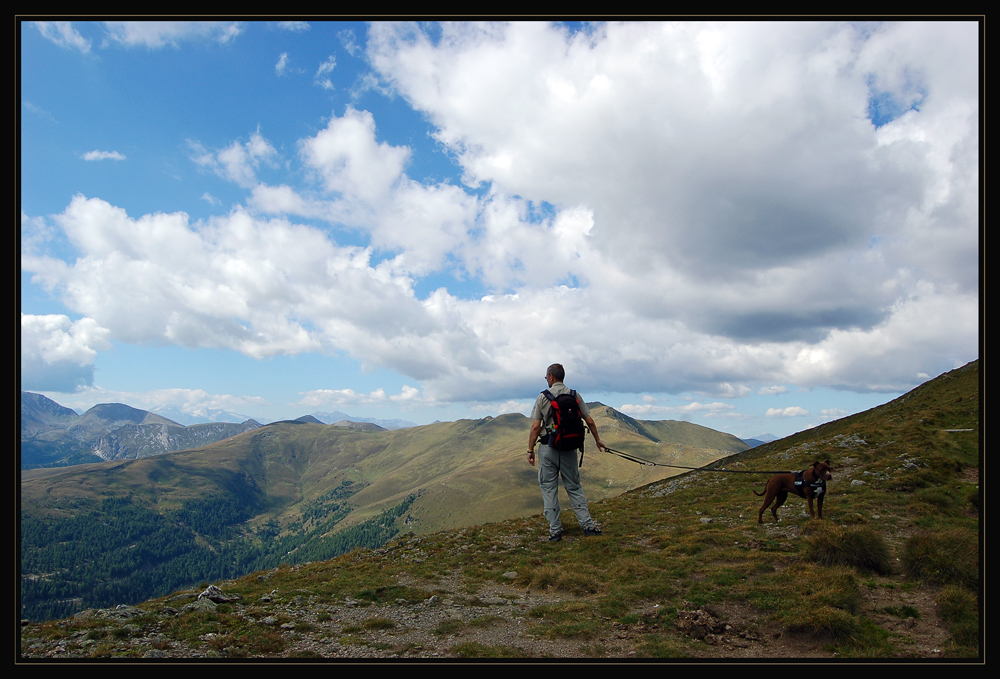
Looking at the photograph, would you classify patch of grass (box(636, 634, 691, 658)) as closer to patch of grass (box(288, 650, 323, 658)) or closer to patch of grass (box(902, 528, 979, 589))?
patch of grass (box(288, 650, 323, 658))

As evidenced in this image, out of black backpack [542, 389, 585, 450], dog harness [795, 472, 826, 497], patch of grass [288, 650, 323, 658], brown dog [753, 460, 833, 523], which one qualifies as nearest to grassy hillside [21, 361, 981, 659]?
patch of grass [288, 650, 323, 658]

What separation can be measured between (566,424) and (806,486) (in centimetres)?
741

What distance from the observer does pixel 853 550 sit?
9.55m

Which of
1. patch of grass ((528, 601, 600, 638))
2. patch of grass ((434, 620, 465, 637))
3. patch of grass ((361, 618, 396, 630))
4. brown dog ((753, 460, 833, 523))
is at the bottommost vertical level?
patch of grass ((361, 618, 396, 630))

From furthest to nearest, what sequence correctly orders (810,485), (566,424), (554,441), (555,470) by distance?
(555,470), (810,485), (554,441), (566,424)

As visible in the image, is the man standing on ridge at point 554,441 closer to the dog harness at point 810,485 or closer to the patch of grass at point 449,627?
the patch of grass at point 449,627

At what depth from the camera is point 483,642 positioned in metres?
7.05

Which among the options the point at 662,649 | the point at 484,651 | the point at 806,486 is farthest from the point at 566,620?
the point at 806,486

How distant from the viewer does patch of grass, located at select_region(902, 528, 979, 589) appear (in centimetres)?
823

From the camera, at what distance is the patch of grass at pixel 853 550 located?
9.31 metres

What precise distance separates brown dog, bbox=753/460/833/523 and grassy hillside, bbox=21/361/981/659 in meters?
0.63

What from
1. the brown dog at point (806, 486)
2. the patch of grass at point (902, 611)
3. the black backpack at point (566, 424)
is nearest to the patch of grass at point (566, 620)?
the black backpack at point (566, 424)

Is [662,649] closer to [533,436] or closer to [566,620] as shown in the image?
[566,620]

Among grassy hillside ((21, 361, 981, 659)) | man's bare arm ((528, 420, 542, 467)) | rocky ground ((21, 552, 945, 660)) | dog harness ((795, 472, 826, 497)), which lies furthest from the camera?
dog harness ((795, 472, 826, 497))
